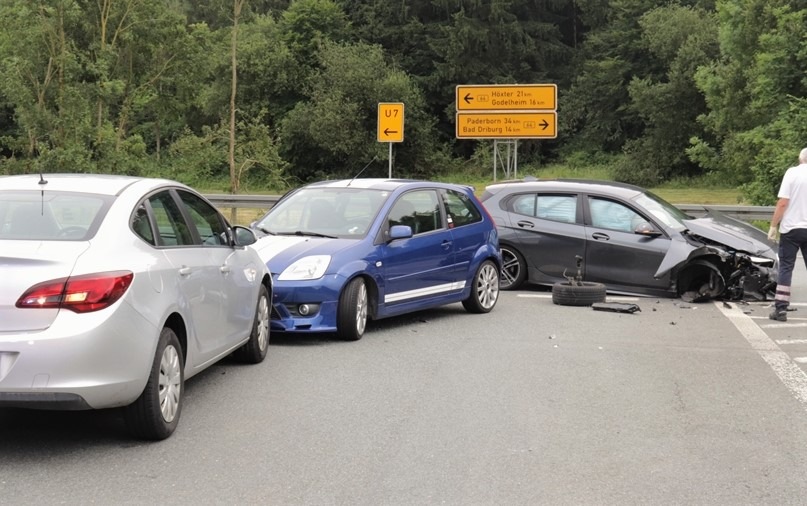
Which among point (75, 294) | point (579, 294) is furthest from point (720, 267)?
point (75, 294)

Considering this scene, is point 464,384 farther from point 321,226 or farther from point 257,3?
point 257,3

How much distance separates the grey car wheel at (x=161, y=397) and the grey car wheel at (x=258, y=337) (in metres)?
1.80

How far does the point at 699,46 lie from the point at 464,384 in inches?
1914

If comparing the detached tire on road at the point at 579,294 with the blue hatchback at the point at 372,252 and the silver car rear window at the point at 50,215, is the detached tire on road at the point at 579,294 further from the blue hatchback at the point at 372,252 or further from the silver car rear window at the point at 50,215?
the silver car rear window at the point at 50,215

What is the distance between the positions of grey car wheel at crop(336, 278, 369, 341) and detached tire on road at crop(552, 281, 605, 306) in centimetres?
356

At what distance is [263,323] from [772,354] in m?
4.63

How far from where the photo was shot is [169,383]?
18.3ft

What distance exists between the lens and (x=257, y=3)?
70688mm

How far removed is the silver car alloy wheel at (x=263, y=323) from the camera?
7.76 metres

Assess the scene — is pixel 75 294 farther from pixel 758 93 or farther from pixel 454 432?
pixel 758 93

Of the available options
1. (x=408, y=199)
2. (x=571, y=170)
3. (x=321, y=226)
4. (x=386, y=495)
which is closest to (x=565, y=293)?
(x=408, y=199)

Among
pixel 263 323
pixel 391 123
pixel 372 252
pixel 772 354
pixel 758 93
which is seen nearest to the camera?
pixel 263 323

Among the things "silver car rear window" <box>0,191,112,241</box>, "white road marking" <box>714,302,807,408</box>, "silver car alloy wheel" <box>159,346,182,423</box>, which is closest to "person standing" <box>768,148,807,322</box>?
"white road marking" <box>714,302,807,408</box>

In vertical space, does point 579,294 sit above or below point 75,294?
below
